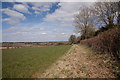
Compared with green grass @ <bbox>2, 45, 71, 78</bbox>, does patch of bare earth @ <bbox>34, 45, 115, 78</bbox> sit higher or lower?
higher

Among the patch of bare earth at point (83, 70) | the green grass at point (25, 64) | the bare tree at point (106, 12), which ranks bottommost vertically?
the green grass at point (25, 64)

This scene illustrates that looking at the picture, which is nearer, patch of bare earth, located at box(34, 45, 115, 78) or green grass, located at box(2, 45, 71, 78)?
patch of bare earth, located at box(34, 45, 115, 78)

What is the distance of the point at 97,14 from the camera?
60.7 feet

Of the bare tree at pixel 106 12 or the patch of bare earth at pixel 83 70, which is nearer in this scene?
the patch of bare earth at pixel 83 70

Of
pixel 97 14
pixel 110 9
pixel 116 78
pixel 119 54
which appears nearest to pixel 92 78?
pixel 116 78

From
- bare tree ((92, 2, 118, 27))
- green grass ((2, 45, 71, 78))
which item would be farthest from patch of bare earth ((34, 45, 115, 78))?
bare tree ((92, 2, 118, 27))

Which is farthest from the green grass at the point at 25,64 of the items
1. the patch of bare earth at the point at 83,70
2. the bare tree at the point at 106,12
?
the bare tree at the point at 106,12

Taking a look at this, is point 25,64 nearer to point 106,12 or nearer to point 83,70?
point 83,70

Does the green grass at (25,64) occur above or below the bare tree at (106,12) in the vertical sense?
below

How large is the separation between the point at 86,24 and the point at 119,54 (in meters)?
29.7

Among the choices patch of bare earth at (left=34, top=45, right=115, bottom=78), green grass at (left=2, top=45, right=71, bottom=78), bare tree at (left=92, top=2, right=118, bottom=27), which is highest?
bare tree at (left=92, top=2, right=118, bottom=27)

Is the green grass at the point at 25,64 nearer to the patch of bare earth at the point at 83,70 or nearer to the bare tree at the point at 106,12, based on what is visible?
the patch of bare earth at the point at 83,70

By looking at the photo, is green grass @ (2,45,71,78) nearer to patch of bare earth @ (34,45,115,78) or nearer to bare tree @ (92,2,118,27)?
patch of bare earth @ (34,45,115,78)

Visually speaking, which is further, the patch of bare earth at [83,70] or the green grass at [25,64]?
the green grass at [25,64]
